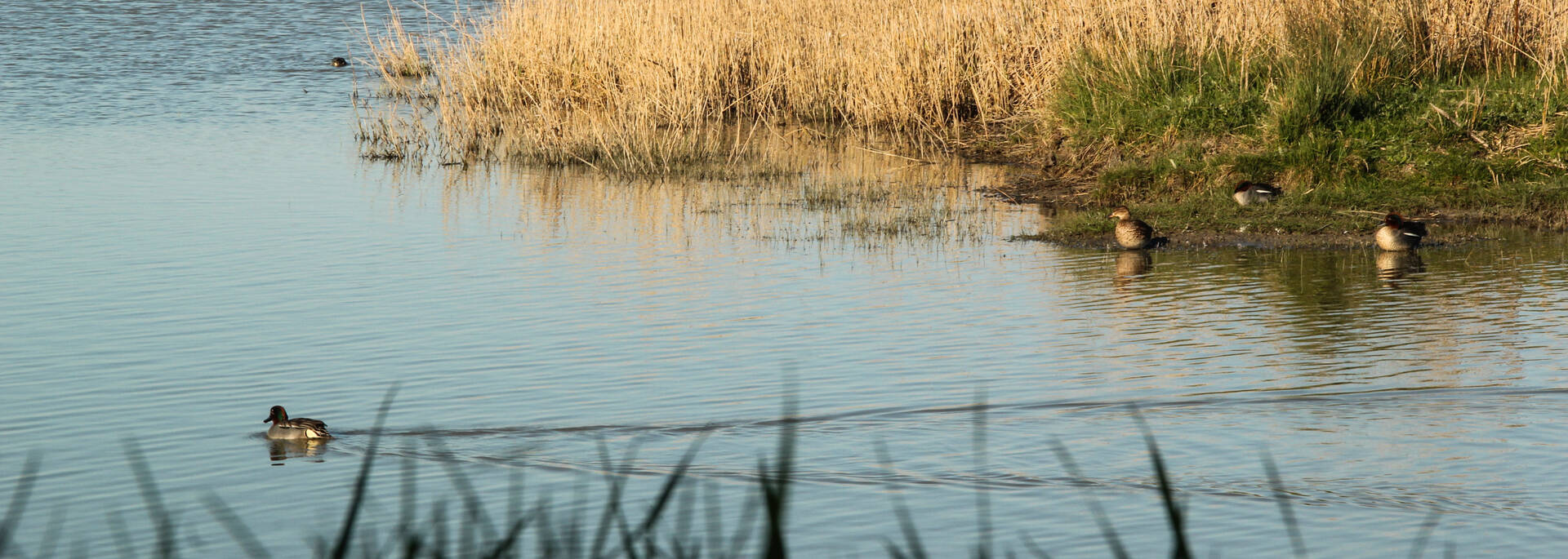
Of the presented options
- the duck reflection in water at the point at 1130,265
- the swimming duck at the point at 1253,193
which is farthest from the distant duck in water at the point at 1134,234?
the swimming duck at the point at 1253,193

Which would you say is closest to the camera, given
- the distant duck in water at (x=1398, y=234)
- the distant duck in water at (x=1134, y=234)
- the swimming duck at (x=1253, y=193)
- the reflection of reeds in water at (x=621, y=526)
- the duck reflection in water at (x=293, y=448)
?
the reflection of reeds in water at (x=621, y=526)

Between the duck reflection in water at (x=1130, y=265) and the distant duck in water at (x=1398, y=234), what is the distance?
1.47 m

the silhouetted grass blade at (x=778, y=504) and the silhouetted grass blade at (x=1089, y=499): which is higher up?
the silhouetted grass blade at (x=778, y=504)

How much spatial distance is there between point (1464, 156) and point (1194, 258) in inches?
111

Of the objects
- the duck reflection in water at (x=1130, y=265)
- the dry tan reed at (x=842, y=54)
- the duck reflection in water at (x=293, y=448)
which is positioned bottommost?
the duck reflection in water at (x=293, y=448)

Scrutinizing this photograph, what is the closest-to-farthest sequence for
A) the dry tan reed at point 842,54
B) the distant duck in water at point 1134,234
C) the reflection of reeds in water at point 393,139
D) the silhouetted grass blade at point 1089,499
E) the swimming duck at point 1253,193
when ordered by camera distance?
the silhouetted grass blade at point 1089,499 → the distant duck in water at point 1134,234 → the swimming duck at point 1253,193 → the dry tan reed at point 842,54 → the reflection of reeds in water at point 393,139

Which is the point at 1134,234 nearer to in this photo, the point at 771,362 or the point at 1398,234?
the point at 1398,234

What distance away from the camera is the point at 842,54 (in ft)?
57.5

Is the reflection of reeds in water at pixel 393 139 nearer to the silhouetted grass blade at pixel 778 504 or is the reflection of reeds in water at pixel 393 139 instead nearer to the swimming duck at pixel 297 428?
the swimming duck at pixel 297 428

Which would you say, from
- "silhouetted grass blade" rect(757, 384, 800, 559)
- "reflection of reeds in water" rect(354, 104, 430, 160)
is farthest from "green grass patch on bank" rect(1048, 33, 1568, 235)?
"silhouetted grass blade" rect(757, 384, 800, 559)

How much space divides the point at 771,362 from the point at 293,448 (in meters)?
2.40

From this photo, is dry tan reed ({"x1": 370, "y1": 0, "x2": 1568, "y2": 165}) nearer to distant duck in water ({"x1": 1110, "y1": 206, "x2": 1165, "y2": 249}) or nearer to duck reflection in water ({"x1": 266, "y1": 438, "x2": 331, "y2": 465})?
distant duck in water ({"x1": 1110, "y1": 206, "x2": 1165, "y2": 249})

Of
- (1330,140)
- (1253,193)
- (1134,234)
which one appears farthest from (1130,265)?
(1330,140)

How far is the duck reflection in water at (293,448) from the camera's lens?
267 inches
